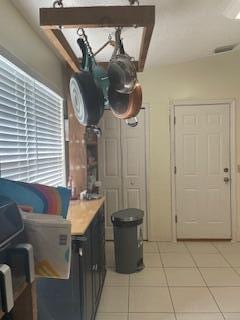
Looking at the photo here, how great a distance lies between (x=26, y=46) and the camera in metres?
2.42

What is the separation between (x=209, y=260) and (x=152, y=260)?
712 millimetres

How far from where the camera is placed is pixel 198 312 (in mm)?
2670

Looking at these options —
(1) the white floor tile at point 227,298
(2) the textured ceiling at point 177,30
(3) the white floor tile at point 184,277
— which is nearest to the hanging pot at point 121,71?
(2) the textured ceiling at point 177,30

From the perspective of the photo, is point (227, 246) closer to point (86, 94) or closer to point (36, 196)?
point (86, 94)

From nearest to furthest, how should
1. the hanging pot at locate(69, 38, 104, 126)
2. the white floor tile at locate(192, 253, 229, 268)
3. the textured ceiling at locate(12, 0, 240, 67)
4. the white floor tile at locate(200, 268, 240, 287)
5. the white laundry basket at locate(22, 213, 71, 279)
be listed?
the white laundry basket at locate(22, 213, 71, 279) → the hanging pot at locate(69, 38, 104, 126) → the textured ceiling at locate(12, 0, 240, 67) → the white floor tile at locate(200, 268, 240, 287) → the white floor tile at locate(192, 253, 229, 268)

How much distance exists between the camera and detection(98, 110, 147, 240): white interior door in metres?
4.67

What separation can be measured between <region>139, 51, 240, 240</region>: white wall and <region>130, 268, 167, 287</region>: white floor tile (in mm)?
1118

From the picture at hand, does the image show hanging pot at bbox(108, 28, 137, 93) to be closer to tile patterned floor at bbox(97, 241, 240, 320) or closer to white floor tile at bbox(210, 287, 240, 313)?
tile patterned floor at bbox(97, 241, 240, 320)

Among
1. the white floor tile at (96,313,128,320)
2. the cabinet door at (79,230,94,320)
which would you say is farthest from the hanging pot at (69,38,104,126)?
the white floor tile at (96,313,128,320)

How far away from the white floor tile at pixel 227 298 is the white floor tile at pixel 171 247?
1193 mm

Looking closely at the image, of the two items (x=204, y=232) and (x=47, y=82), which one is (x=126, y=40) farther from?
(x=204, y=232)

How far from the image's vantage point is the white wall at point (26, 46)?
2.02m

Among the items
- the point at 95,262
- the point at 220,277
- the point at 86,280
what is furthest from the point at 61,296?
the point at 220,277

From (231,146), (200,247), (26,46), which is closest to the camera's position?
(26,46)
